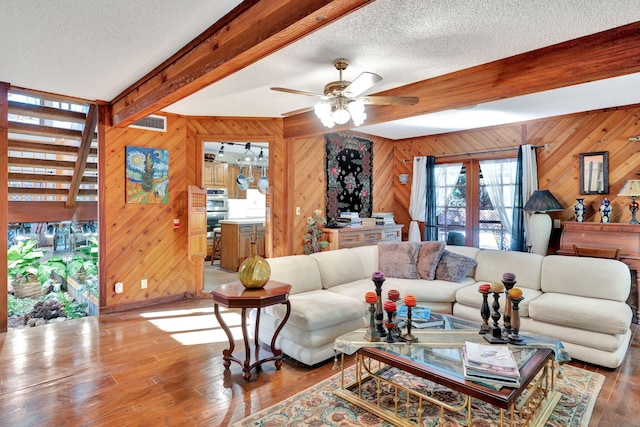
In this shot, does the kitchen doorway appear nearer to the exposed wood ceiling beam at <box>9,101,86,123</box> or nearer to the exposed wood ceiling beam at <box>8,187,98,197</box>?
the exposed wood ceiling beam at <box>8,187,98,197</box>

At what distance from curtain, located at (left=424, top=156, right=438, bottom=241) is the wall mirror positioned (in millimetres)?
2168

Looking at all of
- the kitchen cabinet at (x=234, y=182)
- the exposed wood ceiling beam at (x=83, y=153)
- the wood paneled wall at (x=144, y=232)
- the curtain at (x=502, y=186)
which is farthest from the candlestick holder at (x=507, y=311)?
the kitchen cabinet at (x=234, y=182)

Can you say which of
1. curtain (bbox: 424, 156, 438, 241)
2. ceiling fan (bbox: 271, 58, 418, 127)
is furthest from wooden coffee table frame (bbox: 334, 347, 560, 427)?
curtain (bbox: 424, 156, 438, 241)

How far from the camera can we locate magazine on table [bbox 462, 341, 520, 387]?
1782mm

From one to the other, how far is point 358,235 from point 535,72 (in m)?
3.30

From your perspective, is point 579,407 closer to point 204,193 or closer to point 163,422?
point 163,422

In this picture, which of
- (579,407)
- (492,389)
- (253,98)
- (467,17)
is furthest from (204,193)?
(579,407)

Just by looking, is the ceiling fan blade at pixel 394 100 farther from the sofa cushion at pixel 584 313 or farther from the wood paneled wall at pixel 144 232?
the wood paneled wall at pixel 144 232

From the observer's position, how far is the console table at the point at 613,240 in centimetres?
393

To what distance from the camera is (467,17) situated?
229 centimetres

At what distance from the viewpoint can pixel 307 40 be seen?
2.61 m

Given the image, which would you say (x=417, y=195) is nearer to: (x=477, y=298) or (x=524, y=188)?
(x=524, y=188)

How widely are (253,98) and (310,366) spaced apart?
2.96 m

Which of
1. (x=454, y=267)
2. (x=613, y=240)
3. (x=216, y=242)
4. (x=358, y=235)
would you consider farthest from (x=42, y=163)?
(x=613, y=240)
